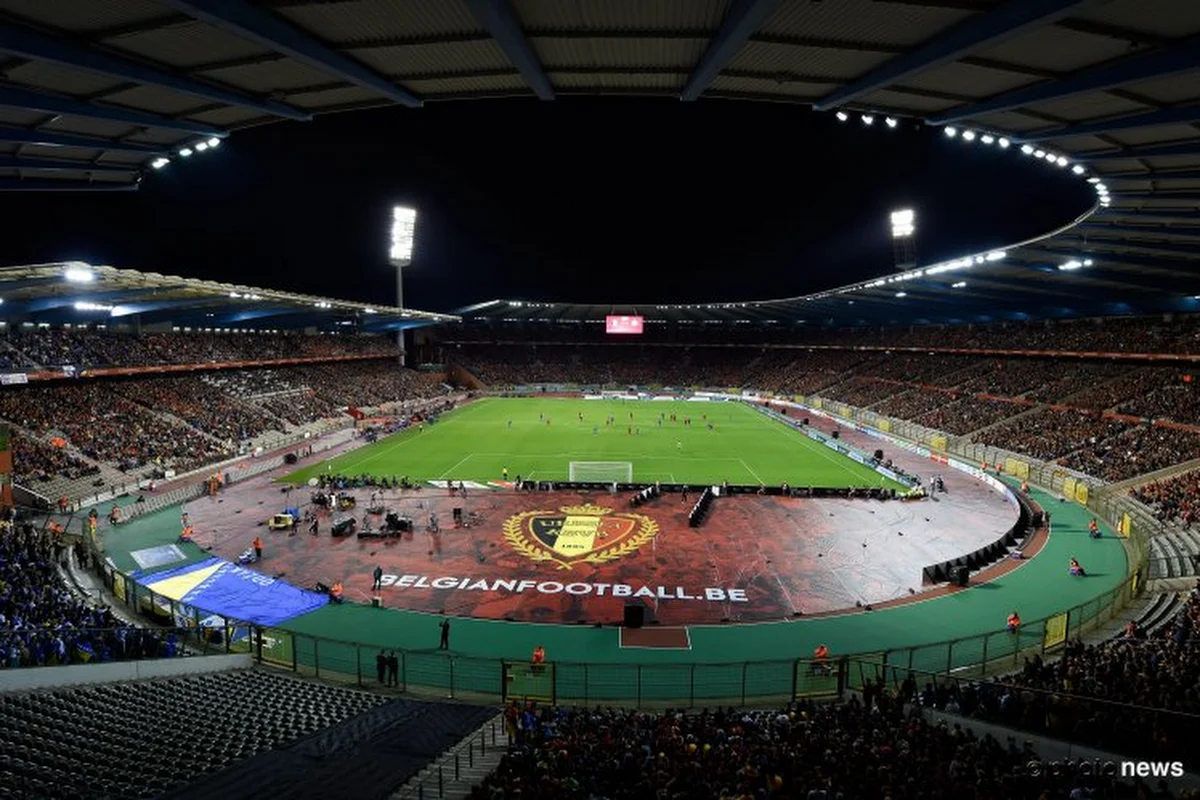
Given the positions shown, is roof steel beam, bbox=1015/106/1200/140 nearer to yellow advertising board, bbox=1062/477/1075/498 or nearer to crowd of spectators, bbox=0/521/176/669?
crowd of spectators, bbox=0/521/176/669

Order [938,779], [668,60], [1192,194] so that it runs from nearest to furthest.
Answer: [938,779], [668,60], [1192,194]

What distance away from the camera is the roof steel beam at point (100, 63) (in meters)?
8.23

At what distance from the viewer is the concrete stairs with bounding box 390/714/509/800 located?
35.8ft

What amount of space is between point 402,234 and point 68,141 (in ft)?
280

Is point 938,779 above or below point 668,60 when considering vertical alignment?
below

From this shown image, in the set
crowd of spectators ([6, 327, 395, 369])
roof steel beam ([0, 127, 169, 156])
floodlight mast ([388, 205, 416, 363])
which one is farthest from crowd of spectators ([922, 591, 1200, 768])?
floodlight mast ([388, 205, 416, 363])

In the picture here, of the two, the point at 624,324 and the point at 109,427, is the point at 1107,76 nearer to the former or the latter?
the point at 109,427

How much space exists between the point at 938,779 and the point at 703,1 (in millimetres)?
10746

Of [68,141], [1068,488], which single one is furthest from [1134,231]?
[68,141]

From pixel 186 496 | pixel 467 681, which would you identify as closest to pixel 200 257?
pixel 186 496

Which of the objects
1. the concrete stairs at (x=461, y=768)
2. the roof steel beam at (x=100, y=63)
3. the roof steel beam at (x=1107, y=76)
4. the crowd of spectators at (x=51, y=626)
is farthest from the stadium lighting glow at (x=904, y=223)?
the crowd of spectators at (x=51, y=626)

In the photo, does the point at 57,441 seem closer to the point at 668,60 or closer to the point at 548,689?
the point at 548,689

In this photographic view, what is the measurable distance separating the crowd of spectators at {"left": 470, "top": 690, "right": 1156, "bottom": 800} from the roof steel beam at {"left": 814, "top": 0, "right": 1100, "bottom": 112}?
29.7 ft

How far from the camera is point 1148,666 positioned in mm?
13641
